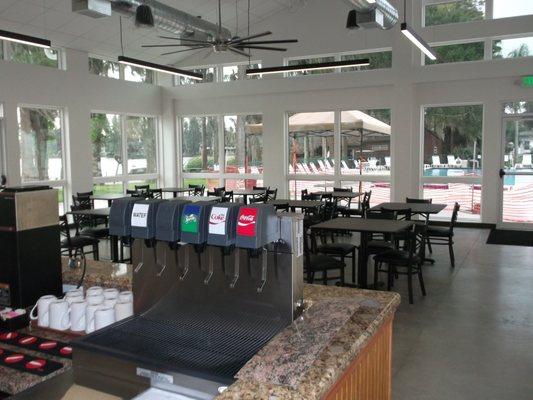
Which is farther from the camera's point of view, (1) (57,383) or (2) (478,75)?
(2) (478,75)

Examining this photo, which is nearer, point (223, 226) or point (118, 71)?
point (223, 226)

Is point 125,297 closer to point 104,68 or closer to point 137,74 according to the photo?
point 104,68

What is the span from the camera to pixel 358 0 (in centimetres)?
594

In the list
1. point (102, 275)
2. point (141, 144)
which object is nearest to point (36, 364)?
point (102, 275)

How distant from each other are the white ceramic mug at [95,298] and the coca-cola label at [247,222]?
760mm

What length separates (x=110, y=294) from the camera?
2041mm

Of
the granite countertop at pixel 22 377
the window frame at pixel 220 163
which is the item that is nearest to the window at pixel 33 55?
the window frame at pixel 220 163

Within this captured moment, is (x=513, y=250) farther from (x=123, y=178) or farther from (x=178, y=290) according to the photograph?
(x=123, y=178)

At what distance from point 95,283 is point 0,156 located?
295 inches

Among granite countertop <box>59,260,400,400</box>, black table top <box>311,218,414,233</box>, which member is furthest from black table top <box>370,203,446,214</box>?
granite countertop <box>59,260,400,400</box>

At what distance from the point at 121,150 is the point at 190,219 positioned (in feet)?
33.9

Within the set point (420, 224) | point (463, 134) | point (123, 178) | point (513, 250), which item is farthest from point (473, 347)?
point (123, 178)

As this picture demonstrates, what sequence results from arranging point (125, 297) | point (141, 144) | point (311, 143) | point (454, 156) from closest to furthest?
point (125, 297), point (454, 156), point (311, 143), point (141, 144)

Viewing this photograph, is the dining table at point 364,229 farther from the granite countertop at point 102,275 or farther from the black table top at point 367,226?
the granite countertop at point 102,275
